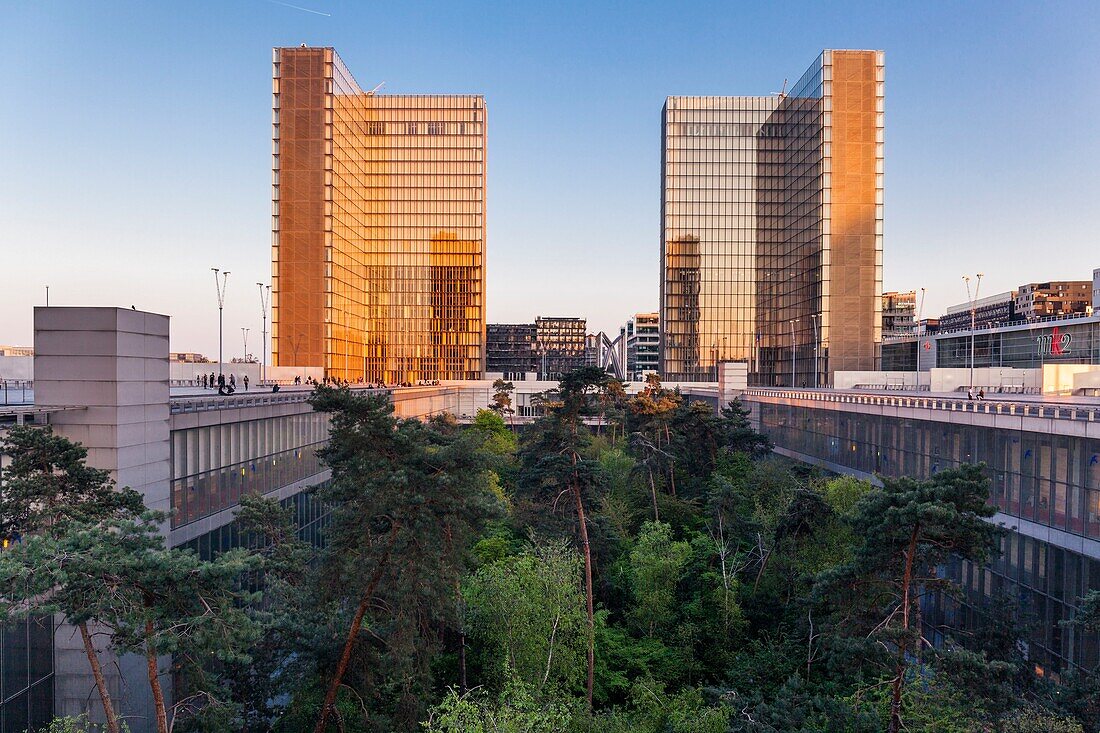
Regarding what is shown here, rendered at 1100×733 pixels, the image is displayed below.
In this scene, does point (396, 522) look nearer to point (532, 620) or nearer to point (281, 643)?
point (281, 643)

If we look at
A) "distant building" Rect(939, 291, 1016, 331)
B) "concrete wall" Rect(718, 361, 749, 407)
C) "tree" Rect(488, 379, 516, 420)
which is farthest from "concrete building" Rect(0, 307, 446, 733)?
"distant building" Rect(939, 291, 1016, 331)

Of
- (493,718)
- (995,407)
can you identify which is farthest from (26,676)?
(995,407)

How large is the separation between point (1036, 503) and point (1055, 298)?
209757 millimetres

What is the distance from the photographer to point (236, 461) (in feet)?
107

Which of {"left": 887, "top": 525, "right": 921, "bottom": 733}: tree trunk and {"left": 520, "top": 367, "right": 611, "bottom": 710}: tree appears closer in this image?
{"left": 887, "top": 525, "right": 921, "bottom": 733}: tree trunk

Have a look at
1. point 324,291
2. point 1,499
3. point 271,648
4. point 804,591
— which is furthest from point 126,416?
point 324,291

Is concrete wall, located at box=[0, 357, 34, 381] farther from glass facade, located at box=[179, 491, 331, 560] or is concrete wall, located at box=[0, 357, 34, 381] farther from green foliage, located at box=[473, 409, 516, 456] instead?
green foliage, located at box=[473, 409, 516, 456]

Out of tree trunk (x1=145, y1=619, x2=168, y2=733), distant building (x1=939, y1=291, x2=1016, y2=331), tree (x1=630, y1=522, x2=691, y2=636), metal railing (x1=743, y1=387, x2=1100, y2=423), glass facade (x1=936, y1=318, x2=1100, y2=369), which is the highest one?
distant building (x1=939, y1=291, x2=1016, y2=331)

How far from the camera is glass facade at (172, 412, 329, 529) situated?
2702 centimetres

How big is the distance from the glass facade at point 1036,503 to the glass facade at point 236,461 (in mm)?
30145

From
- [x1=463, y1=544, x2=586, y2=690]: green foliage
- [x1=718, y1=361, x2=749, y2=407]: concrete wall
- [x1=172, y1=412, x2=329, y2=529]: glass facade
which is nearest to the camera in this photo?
[x1=463, y1=544, x2=586, y2=690]: green foliage

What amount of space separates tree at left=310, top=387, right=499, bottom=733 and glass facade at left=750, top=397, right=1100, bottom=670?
62.1 ft

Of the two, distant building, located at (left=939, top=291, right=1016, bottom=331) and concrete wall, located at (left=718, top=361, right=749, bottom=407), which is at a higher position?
distant building, located at (left=939, top=291, right=1016, bottom=331)

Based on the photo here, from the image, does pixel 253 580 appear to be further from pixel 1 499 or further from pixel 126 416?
pixel 1 499
